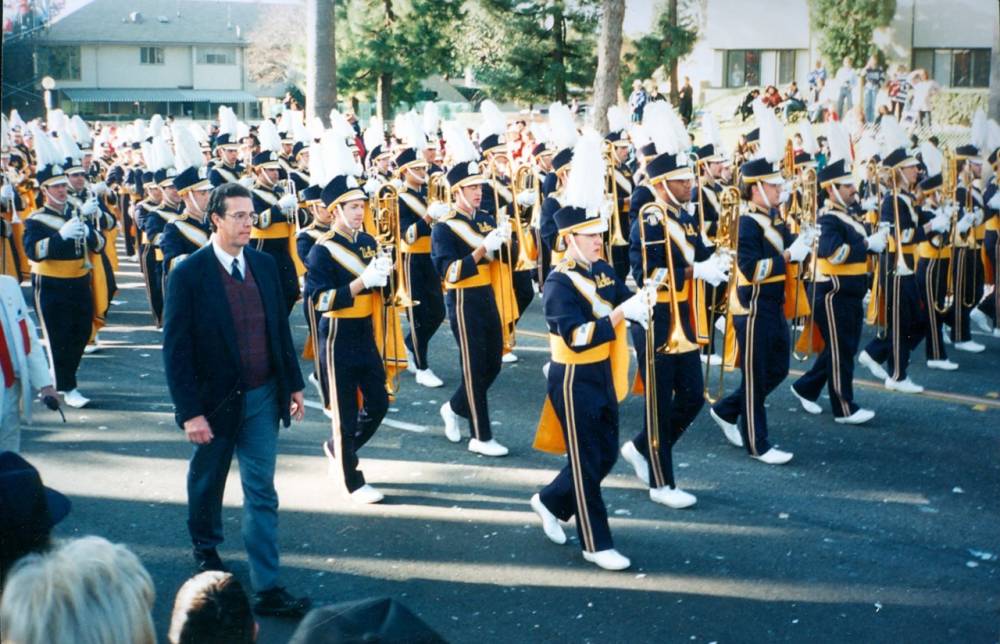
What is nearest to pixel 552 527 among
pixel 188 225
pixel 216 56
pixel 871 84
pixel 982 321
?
pixel 188 225

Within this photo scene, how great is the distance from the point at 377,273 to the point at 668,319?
1.85 meters

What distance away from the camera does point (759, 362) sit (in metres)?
8.12

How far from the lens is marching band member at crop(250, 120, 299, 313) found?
1251 cm

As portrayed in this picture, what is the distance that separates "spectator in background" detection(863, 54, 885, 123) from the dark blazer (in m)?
13.4

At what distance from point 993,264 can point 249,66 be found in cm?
3418

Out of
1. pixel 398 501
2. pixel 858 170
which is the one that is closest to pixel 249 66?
pixel 858 170

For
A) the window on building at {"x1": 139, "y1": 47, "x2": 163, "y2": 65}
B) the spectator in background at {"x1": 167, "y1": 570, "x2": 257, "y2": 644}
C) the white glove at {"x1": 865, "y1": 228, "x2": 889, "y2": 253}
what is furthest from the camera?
the window on building at {"x1": 139, "y1": 47, "x2": 163, "y2": 65}

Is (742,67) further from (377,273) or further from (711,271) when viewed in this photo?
(377,273)

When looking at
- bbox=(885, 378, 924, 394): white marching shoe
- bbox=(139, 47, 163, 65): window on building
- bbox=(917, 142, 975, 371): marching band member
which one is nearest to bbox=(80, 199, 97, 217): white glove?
bbox=(885, 378, 924, 394): white marching shoe

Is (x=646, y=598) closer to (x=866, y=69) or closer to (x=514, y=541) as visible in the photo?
(x=514, y=541)

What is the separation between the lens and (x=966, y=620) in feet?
18.3

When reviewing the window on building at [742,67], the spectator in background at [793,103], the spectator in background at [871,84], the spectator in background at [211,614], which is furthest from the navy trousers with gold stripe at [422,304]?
the window on building at [742,67]

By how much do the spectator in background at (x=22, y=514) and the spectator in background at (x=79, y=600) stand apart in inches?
36.7

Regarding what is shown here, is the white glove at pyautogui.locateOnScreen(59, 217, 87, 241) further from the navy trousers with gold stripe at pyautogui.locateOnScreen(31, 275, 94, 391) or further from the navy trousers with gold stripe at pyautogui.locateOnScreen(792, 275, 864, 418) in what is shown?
the navy trousers with gold stripe at pyautogui.locateOnScreen(792, 275, 864, 418)
